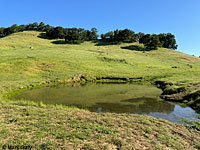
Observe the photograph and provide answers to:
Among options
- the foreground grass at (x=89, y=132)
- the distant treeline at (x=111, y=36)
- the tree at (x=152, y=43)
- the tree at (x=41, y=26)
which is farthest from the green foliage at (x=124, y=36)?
the foreground grass at (x=89, y=132)

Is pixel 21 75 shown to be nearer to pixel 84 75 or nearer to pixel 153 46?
pixel 84 75

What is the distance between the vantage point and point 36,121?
9.51 m

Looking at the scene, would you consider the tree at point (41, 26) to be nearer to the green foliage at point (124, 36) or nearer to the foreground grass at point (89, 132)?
the green foliage at point (124, 36)

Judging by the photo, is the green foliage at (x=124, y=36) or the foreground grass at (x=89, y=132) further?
the green foliage at (x=124, y=36)

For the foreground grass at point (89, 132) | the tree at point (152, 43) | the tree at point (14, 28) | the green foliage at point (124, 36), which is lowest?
the foreground grass at point (89, 132)

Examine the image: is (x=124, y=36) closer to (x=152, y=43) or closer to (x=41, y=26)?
(x=152, y=43)

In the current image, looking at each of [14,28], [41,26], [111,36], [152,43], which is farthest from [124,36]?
[14,28]

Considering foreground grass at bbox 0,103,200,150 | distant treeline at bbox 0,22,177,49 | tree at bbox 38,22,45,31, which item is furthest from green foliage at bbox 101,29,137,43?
foreground grass at bbox 0,103,200,150

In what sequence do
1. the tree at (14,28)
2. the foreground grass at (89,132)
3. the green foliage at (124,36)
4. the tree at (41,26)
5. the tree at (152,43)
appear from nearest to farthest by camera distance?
1. the foreground grass at (89,132)
2. the tree at (152,43)
3. the green foliage at (124,36)
4. the tree at (14,28)
5. the tree at (41,26)

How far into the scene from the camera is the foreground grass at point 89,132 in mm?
7074

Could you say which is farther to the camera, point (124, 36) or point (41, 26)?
point (41, 26)

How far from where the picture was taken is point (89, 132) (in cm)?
815

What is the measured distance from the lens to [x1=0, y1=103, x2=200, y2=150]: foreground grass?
7.07 meters

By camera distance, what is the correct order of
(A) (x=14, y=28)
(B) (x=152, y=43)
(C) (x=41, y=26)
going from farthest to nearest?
(C) (x=41, y=26)
(A) (x=14, y=28)
(B) (x=152, y=43)
